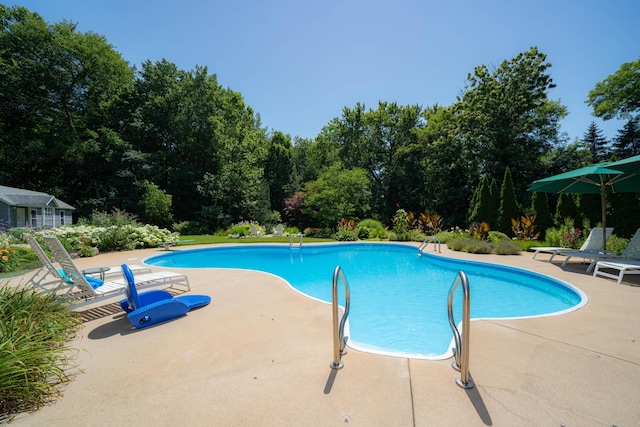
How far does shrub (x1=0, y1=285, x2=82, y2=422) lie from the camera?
2.08 meters

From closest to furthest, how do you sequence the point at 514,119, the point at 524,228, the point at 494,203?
the point at 524,228 < the point at 494,203 < the point at 514,119

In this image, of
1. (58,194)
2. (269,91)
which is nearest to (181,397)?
(269,91)

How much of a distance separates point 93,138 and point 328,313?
25.0m

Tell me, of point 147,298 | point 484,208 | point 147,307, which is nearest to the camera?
point 147,307

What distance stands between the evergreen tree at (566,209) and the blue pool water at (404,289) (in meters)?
6.81

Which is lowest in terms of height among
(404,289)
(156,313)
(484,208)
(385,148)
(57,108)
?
(404,289)

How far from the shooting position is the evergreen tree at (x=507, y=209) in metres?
12.8

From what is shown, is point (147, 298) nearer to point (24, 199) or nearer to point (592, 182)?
point (592, 182)

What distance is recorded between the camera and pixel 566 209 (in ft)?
39.2

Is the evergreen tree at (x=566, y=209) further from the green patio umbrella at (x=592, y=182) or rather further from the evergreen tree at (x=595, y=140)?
the evergreen tree at (x=595, y=140)

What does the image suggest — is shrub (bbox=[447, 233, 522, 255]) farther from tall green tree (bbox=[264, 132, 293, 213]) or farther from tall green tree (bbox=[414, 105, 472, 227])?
tall green tree (bbox=[264, 132, 293, 213])

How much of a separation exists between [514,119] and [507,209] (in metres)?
8.19

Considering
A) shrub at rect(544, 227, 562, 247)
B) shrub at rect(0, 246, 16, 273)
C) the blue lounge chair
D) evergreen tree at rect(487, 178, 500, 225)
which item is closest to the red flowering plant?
shrub at rect(544, 227, 562, 247)

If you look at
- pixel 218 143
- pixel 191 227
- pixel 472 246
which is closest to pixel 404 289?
pixel 472 246
